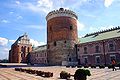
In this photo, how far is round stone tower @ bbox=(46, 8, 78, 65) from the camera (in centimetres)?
4066

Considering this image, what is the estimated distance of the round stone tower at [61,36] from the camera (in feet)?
133

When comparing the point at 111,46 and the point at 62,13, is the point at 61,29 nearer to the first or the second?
the point at 62,13

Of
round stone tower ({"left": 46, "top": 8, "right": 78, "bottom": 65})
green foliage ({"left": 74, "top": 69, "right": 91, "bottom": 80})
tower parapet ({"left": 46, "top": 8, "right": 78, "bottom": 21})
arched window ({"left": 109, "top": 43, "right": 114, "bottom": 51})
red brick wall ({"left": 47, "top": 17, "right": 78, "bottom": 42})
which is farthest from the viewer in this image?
tower parapet ({"left": 46, "top": 8, "right": 78, "bottom": 21})

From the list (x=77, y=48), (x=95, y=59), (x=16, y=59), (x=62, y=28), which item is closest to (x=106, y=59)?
(x=95, y=59)

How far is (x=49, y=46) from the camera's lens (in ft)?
143

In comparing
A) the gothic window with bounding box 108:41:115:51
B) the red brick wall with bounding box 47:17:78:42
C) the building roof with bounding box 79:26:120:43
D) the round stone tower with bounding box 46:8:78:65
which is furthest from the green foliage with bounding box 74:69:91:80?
the red brick wall with bounding box 47:17:78:42

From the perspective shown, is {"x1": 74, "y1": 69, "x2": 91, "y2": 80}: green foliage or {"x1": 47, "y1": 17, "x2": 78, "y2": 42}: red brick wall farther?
{"x1": 47, "y1": 17, "x2": 78, "y2": 42}: red brick wall

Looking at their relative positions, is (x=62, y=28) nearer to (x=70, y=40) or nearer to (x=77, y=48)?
(x=70, y=40)

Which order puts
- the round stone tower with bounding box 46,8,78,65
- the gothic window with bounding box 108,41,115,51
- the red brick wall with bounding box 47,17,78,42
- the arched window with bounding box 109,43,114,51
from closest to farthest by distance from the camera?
1. the gothic window with bounding box 108,41,115,51
2. the arched window with bounding box 109,43,114,51
3. the round stone tower with bounding box 46,8,78,65
4. the red brick wall with bounding box 47,17,78,42

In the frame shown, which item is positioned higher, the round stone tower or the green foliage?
the round stone tower

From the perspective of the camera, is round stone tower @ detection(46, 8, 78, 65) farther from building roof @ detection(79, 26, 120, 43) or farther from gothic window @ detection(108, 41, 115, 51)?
gothic window @ detection(108, 41, 115, 51)

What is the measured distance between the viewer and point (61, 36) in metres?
41.2

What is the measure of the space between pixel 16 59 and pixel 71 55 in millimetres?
33834

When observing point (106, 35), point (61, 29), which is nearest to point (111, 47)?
point (106, 35)
